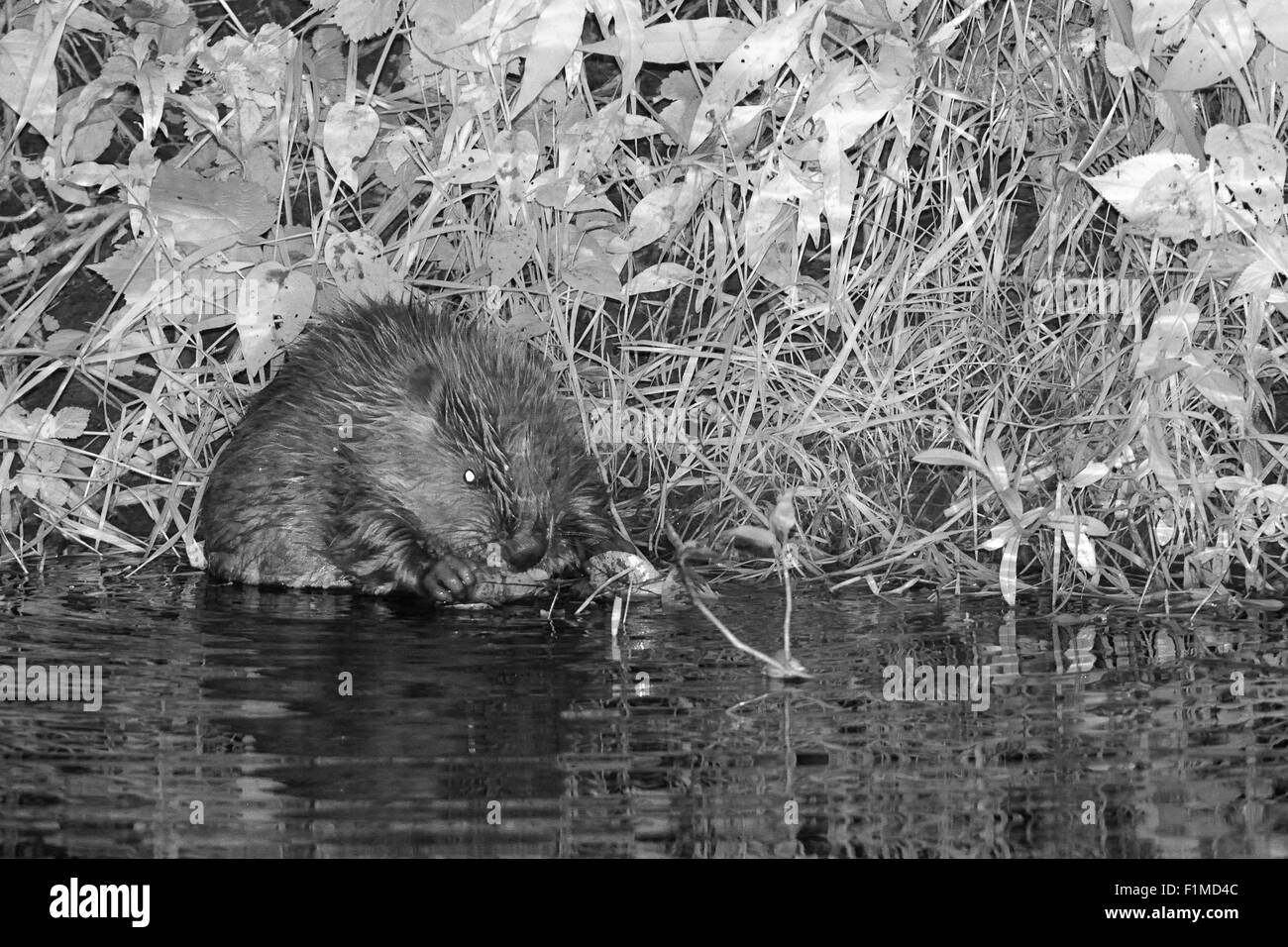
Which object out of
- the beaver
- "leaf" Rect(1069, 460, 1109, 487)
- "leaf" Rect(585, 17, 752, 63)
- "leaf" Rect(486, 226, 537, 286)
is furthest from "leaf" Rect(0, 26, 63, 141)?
"leaf" Rect(1069, 460, 1109, 487)

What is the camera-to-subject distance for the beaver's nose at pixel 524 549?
18.1 feet

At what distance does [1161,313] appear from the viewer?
548cm

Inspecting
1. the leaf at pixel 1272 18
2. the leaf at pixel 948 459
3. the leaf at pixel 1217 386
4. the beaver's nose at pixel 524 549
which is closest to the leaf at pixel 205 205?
the beaver's nose at pixel 524 549

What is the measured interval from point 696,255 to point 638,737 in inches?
112

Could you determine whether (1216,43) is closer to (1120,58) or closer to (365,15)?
(1120,58)

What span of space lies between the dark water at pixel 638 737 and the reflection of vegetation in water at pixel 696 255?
858mm

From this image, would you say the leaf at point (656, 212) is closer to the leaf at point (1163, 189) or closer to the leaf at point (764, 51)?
the leaf at point (764, 51)

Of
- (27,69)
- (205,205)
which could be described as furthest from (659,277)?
(27,69)

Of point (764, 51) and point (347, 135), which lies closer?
point (764, 51)

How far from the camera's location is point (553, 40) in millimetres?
5754

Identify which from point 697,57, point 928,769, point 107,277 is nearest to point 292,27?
point 107,277

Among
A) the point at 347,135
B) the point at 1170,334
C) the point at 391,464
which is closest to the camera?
the point at 1170,334

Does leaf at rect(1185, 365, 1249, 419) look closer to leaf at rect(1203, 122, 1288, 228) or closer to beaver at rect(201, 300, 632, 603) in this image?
leaf at rect(1203, 122, 1288, 228)

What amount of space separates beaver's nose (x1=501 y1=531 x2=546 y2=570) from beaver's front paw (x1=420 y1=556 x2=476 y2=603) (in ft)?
0.55
